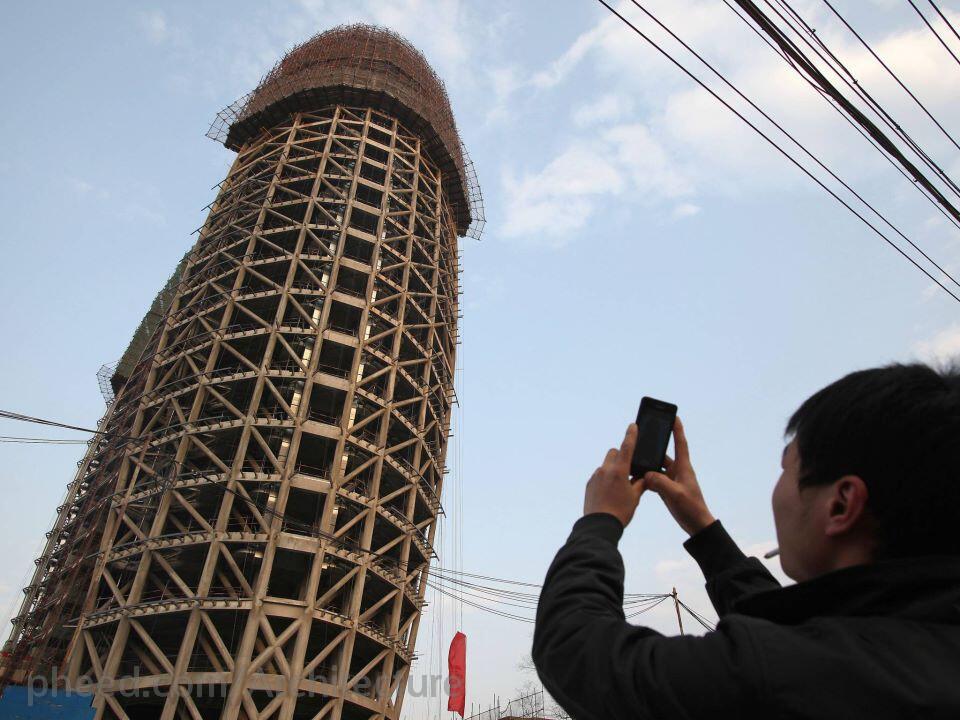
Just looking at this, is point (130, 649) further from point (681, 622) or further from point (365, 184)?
point (681, 622)

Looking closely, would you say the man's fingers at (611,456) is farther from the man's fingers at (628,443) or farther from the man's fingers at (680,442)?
the man's fingers at (680,442)

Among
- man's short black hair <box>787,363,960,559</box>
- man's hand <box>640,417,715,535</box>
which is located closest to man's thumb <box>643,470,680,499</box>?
man's hand <box>640,417,715,535</box>

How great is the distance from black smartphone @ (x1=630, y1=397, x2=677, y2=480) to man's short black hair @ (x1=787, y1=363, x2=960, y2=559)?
0.40 meters

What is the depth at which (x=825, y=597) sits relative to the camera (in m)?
1.26

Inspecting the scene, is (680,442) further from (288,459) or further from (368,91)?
(368,91)

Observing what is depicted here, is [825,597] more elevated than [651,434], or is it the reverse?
[651,434]

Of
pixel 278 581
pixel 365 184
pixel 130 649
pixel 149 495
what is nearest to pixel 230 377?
pixel 149 495

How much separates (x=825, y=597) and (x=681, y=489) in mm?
682

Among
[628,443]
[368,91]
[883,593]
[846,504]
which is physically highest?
[368,91]

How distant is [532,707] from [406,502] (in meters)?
16.8

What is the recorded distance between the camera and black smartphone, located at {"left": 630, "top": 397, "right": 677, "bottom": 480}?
1900 mm

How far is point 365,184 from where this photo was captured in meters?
28.3

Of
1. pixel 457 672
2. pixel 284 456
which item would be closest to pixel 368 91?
pixel 284 456

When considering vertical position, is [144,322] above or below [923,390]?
above
